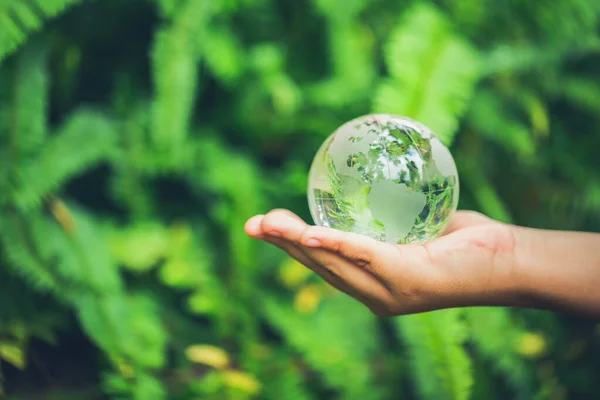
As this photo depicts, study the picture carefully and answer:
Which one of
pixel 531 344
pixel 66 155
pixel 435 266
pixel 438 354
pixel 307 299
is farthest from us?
pixel 531 344

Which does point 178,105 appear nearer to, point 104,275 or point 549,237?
point 104,275

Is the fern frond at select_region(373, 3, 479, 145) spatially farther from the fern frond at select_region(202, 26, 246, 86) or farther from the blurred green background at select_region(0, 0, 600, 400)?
the fern frond at select_region(202, 26, 246, 86)

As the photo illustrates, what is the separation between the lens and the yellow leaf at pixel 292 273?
199 centimetres

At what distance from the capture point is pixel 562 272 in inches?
47.5

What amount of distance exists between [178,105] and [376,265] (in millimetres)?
1012

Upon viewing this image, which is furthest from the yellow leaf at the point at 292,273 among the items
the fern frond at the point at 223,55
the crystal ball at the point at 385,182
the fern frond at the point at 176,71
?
the crystal ball at the point at 385,182

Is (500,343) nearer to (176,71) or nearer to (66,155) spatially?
(176,71)

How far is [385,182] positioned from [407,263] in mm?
167

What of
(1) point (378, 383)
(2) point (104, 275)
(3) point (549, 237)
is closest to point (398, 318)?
(1) point (378, 383)

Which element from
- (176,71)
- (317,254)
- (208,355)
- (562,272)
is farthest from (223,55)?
(562,272)

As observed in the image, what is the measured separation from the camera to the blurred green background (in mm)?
1663

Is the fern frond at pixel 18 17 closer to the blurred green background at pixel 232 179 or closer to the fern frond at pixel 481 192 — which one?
the blurred green background at pixel 232 179

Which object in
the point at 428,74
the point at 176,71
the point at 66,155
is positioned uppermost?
the point at 428,74

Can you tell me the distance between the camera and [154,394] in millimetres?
1589
